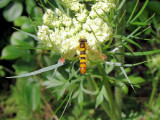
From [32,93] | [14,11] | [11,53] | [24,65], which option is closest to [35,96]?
[32,93]

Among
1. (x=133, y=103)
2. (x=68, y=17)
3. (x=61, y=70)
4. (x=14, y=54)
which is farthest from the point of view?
(x=133, y=103)

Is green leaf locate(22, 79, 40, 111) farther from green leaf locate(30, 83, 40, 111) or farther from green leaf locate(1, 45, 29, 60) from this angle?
green leaf locate(1, 45, 29, 60)

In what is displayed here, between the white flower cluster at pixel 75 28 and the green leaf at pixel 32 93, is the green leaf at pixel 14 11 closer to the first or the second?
the green leaf at pixel 32 93

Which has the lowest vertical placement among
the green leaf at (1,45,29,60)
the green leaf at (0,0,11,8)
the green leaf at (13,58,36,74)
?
the green leaf at (13,58,36,74)

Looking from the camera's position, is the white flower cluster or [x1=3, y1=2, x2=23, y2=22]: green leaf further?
[x1=3, y1=2, x2=23, y2=22]: green leaf

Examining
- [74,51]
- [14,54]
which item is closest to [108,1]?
[74,51]

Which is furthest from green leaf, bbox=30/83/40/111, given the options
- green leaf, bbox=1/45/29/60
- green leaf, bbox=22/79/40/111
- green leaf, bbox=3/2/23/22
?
green leaf, bbox=3/2/23/22

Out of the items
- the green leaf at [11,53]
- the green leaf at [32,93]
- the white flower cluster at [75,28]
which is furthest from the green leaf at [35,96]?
the white flower cluster at [75,28]

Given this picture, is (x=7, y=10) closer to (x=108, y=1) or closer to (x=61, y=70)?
(x=61, y=70)
